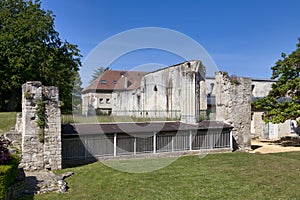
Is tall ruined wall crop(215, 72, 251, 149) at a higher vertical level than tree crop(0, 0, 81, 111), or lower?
lower

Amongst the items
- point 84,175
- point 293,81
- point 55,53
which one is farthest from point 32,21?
point 293,81

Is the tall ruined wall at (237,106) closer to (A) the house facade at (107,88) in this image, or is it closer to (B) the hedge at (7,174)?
(B) the hedge at (7,174)

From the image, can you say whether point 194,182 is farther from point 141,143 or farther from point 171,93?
point 171,93

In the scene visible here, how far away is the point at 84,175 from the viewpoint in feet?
30.2

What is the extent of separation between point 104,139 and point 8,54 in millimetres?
14745

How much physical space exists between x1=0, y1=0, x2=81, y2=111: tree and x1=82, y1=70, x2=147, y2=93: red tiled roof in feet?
42.7

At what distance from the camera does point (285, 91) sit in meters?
16.4

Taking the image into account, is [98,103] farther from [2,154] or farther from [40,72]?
[2,154]

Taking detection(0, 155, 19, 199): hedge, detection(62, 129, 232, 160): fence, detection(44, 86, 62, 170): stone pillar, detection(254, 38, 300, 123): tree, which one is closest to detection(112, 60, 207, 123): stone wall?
detection(62, 129, 232, 160): fence

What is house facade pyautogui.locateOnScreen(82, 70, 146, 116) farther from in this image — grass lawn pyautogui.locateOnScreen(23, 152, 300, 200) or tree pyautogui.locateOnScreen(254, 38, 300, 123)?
grass lawn pyautogui.locateOnScreen(23, 152, 300, 200)

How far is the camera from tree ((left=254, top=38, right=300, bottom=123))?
15.5 meters

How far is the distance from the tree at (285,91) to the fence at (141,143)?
367 centimetres

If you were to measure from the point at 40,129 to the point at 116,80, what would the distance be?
108 feet

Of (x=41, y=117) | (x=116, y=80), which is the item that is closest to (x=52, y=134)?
(x=41, y=117)
